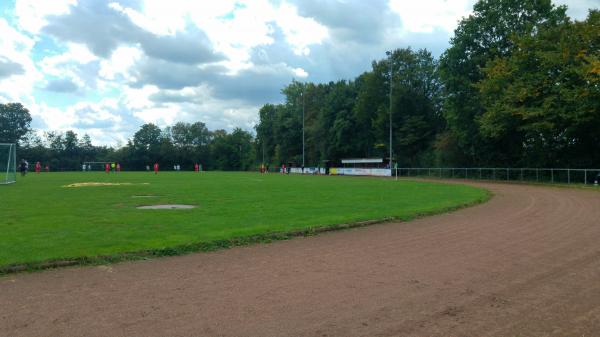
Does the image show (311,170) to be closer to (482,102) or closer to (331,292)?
(482,102)

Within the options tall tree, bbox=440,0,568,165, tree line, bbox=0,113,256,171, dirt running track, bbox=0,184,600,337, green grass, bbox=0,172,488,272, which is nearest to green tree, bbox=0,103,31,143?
tree line, bbox=0,113,256,171

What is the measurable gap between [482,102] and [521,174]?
782cm

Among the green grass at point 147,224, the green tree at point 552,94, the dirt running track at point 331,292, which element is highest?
the green tree at point 552,94

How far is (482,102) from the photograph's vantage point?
144ft

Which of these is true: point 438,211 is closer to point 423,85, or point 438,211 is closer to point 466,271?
point 466,271

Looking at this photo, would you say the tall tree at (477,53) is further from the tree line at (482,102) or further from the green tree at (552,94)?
the green tree at (552,94)

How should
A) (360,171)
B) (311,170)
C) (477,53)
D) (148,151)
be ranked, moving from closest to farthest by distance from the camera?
(477,53)
(360,171)
(311,170)
(148,151)

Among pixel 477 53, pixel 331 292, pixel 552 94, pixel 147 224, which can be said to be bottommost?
pixel 331 292

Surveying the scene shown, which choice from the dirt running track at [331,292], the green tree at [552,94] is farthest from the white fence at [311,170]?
the dirt running track at [331,292]

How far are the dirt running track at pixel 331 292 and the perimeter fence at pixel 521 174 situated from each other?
1156 inches

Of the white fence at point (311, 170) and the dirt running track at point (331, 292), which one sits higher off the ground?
the white fence at point (311, 170)

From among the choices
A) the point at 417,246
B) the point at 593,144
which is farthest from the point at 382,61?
the point at 417,246

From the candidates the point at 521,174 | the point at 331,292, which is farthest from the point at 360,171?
the point at 331,292

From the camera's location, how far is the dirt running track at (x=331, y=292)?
5.10m
